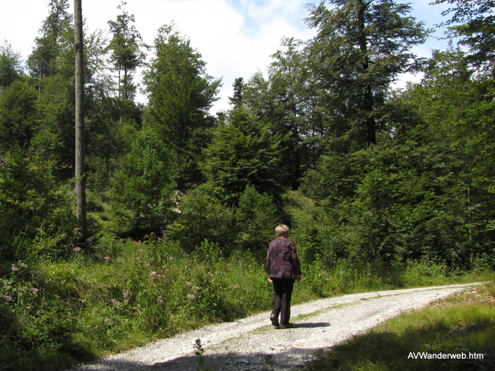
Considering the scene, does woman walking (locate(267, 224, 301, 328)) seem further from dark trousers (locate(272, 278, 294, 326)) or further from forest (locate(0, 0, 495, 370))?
forest (locate(0, 0, 495, 370))

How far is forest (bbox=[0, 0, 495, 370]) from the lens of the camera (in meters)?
7.39

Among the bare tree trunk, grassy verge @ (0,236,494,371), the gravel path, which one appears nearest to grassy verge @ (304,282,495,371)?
the gravel path

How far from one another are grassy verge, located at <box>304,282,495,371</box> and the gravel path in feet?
2.04

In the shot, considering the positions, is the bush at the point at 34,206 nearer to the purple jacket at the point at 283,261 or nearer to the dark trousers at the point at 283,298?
the purple jacket at the point at 283,261

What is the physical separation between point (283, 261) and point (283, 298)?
0.69m

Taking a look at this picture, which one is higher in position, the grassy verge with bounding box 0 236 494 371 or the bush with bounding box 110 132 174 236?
the bush with bounding box 110 132 174 236

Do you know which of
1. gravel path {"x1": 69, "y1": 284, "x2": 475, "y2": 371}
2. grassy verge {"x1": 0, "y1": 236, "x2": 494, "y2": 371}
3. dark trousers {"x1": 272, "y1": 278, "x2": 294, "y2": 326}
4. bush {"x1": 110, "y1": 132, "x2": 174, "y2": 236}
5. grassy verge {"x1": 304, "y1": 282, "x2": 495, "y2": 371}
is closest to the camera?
grassy verge {"x1": 304, "y1": 282, "x2": 495, "y2": 371}

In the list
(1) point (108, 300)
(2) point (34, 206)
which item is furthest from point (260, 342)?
(2) point (34, 206)

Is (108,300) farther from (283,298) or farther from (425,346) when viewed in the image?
(425,346)

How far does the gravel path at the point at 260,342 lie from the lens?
501 centimetres

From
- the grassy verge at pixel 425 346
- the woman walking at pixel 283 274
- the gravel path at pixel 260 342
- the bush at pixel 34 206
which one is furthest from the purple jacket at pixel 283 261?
the bush at pixel 34 206

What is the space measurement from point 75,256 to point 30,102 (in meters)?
32.4

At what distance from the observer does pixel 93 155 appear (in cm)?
2938

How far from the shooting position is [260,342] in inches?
233
